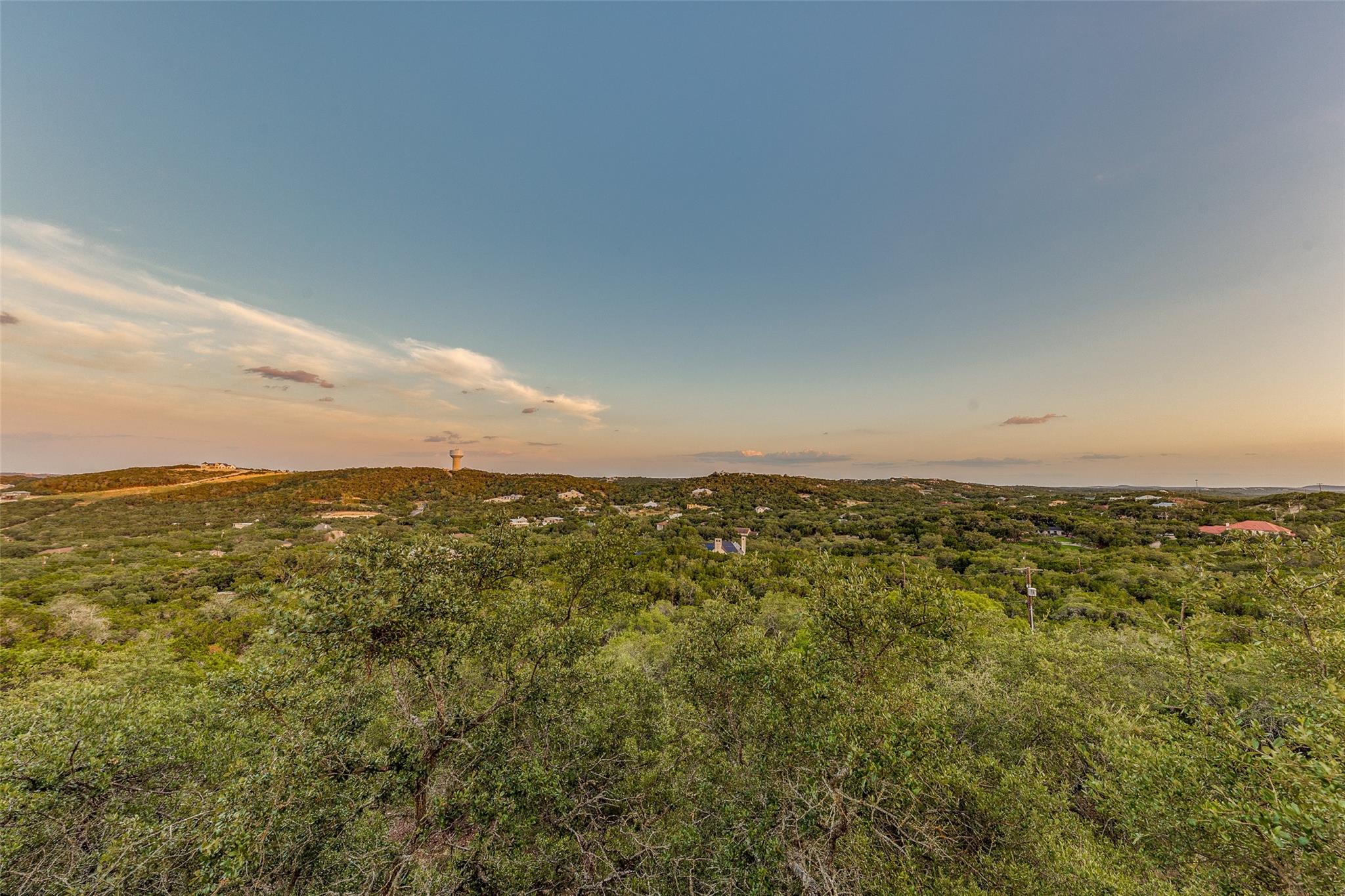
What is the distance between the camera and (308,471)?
125 metres

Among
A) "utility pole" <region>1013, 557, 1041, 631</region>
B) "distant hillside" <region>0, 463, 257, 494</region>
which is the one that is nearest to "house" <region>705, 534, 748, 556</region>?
"utility pole" <region>1013, 557, 1041, 631</region>

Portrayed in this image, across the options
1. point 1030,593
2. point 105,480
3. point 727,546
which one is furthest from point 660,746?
Result: point 105,480

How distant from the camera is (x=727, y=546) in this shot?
8600 centimetres

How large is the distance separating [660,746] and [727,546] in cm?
7203

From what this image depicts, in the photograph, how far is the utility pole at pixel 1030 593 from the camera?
37.6 metres

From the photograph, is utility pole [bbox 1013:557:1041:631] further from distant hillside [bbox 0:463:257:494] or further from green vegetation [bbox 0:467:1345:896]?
distant hillside [bbox 0:463:257:494]

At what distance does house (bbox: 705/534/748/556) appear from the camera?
79281 millimetres

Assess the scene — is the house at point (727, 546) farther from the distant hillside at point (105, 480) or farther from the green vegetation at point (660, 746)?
the distant hillside at point (105, 480)

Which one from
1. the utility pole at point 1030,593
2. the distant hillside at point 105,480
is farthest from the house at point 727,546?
the distant hillside at point 105,480

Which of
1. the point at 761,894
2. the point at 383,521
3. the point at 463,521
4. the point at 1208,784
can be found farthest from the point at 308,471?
the point at 1208,784

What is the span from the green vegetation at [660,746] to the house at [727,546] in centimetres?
5658

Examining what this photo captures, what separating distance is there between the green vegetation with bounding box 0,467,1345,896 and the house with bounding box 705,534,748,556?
56583 millimetres

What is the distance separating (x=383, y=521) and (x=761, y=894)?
307ft

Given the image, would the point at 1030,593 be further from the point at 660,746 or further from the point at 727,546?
the point at 727,546
